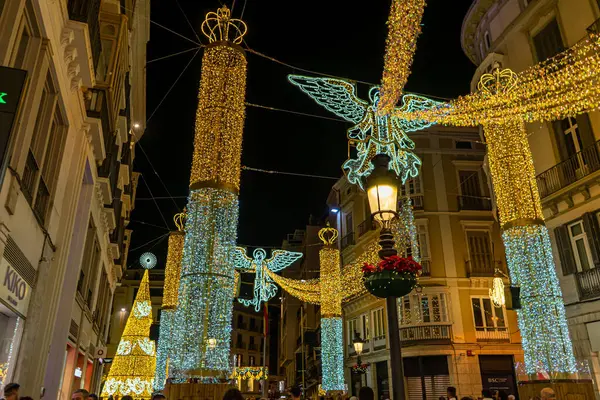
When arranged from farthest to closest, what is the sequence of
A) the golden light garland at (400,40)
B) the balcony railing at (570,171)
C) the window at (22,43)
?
the balcony railing at (570,171), the golden light garland at (400,40), the window at (22,43)

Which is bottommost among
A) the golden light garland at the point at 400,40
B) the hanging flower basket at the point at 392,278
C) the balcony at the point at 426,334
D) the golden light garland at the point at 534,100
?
the hanging flower basket at the point at 392,278

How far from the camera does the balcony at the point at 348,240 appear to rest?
31217mm

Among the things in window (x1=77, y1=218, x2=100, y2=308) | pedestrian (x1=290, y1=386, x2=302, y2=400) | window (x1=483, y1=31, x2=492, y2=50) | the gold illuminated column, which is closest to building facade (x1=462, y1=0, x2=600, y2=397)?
the gold illuminated column

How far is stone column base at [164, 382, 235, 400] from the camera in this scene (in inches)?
339

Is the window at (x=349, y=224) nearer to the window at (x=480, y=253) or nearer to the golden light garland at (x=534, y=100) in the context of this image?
the window at (x=480, y=253)

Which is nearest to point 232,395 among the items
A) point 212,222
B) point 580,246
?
point 212,222

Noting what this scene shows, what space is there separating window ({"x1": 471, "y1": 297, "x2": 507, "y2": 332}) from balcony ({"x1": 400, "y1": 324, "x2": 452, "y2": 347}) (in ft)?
5.79

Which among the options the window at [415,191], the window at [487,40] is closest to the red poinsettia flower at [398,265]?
the window at [487,40]

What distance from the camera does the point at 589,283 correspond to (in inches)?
546

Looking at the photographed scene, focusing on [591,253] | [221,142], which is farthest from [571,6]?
[221,142]

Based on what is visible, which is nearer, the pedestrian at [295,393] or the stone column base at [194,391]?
the pedestrian at [295,393]

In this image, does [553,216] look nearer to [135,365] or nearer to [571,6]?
[571,6]

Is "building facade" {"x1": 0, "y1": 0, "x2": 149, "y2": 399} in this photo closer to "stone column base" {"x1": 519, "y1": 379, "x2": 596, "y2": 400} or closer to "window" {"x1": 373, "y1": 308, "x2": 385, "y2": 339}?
"stone column base" {"x1": 519, "y1": 379, "x2": 596, "y2": 400}

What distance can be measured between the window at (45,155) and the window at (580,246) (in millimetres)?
14751
